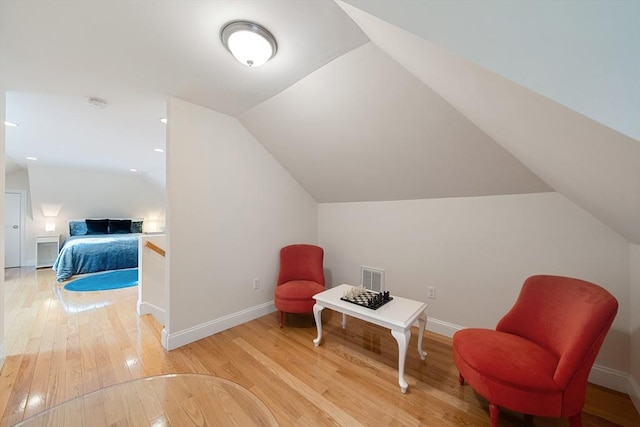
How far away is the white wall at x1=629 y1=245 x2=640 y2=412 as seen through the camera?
1.48m

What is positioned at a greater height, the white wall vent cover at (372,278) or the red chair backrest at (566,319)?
the red chair backrest at (566,319)

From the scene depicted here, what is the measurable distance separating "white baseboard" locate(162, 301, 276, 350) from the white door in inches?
250

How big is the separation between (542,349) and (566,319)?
23 cm

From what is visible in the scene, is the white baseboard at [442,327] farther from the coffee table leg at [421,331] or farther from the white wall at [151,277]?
the white wall at [151,277]

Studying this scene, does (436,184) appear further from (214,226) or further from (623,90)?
(214,226)

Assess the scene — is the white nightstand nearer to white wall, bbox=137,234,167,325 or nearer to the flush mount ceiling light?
white wall, bbox=137,234,167,325

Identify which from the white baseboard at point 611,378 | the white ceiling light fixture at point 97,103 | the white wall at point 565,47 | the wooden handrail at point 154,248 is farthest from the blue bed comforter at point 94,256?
the white baseboard at point 611,378

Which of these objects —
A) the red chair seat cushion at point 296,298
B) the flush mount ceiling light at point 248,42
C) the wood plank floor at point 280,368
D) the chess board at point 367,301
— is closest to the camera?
the flush mount ceiling light at point 248,42

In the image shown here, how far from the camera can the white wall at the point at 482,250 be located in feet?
5.47

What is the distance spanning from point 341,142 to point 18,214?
796 cm

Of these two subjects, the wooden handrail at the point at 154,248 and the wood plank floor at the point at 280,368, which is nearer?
the wood plank floor at the point at 280,368

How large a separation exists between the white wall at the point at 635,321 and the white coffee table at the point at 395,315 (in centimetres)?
125

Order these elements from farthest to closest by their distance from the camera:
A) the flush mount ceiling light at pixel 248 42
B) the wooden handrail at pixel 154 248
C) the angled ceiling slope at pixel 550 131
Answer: the wooden handrail at pixel 154 248 → the flush mount ceiling light at pixel 248 42 → the angled ceiling slope at pixel 550 131

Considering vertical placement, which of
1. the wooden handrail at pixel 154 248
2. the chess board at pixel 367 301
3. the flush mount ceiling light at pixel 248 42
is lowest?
the chess board at pixel 367 301
